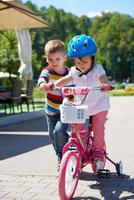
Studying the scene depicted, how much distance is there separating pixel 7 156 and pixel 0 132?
11.2ft

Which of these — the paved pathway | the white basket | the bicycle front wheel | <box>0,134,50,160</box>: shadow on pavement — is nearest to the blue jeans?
the paved pathway

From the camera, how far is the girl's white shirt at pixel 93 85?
18.5 feet

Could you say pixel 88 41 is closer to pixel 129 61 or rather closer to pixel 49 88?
pixel 49 88

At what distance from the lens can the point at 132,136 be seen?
992cm

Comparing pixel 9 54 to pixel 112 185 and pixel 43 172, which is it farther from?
pixel 112 185

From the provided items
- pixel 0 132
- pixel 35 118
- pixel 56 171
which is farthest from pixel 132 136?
pixel 35 118

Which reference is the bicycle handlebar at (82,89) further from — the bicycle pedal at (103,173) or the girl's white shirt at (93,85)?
the bicycle pedal at (103,173)

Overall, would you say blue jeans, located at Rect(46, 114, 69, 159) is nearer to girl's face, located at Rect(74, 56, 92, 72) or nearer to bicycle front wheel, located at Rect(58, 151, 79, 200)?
girl's face, located at Rect(74, 56, 92, 72)

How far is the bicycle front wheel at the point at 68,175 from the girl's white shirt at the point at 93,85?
2.40ft

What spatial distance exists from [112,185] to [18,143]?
3.84 meters

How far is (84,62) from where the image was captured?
5586mm

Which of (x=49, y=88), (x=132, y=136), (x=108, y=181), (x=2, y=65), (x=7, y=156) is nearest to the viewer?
(x=49, y=88)

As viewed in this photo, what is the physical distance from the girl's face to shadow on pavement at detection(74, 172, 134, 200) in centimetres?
123

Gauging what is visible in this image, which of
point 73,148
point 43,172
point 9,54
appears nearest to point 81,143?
point 73,148
